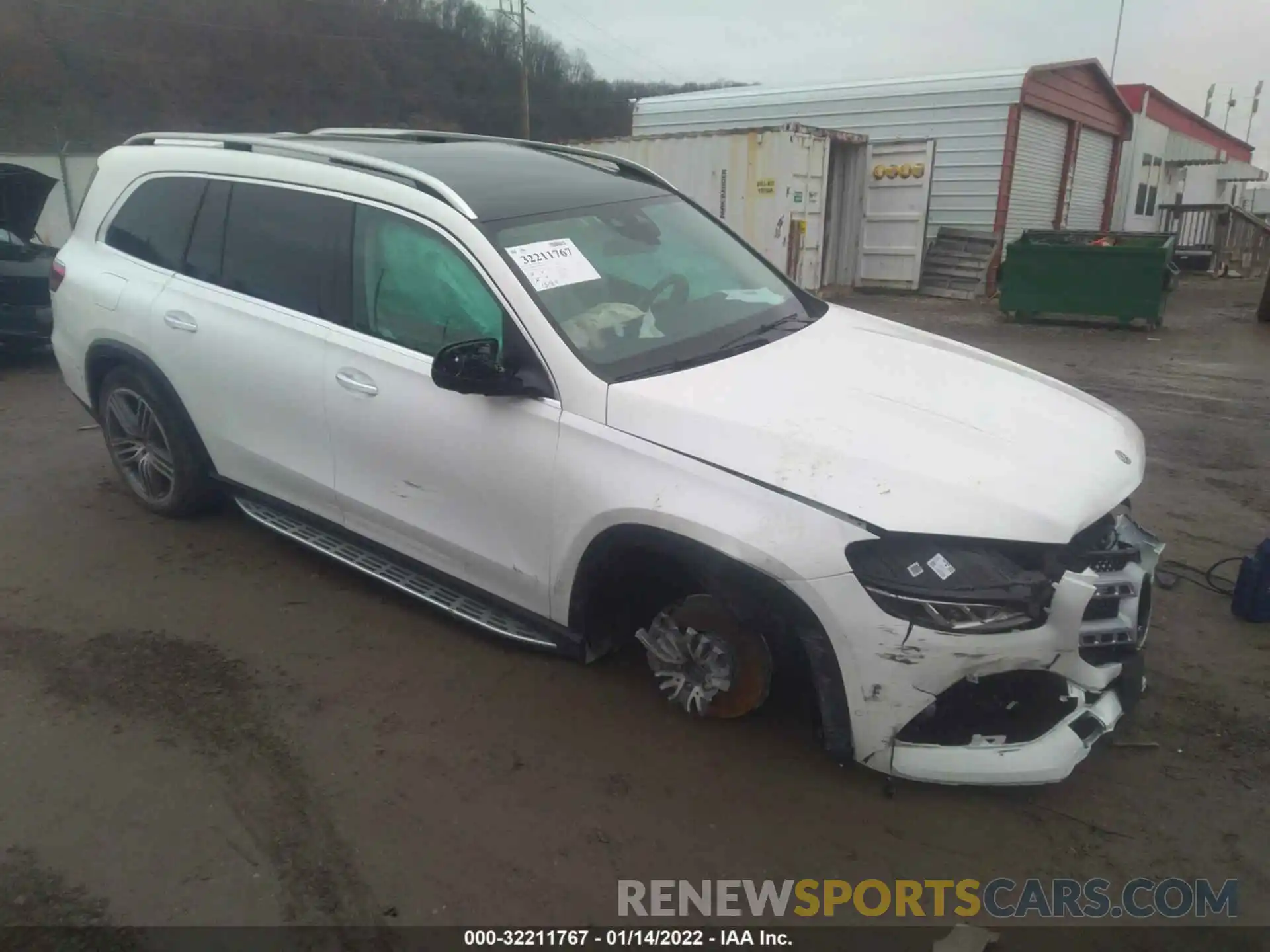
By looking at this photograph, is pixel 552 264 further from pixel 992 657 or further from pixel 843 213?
pixel 843 213

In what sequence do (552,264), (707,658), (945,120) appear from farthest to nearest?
(945,120) < (552,264) < (707,658)

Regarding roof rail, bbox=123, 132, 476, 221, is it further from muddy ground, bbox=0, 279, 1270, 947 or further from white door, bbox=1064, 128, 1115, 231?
white door, bbox=1064, 128, 1115, 231

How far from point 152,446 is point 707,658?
10.3 ft

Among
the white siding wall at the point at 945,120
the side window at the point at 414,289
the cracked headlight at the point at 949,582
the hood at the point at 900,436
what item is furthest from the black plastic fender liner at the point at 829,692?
the white siding wall at the point at 945,120

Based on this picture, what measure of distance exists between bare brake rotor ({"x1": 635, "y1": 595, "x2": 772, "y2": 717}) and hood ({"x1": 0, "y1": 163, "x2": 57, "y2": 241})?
794 cm

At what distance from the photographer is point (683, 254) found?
3.75 m

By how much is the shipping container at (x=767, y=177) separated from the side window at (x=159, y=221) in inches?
378

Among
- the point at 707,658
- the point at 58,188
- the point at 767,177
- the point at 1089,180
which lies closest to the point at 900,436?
the point at 707,658

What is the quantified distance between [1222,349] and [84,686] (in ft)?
39.2

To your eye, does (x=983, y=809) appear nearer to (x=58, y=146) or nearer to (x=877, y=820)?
(x=877, y=820)

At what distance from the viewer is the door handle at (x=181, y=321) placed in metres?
4.06

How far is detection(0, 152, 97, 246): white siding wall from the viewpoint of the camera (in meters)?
14.5

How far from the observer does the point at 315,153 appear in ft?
12.3

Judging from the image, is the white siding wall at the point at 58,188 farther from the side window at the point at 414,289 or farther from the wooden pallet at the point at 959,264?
the wooden pallet at the point at 959,264
